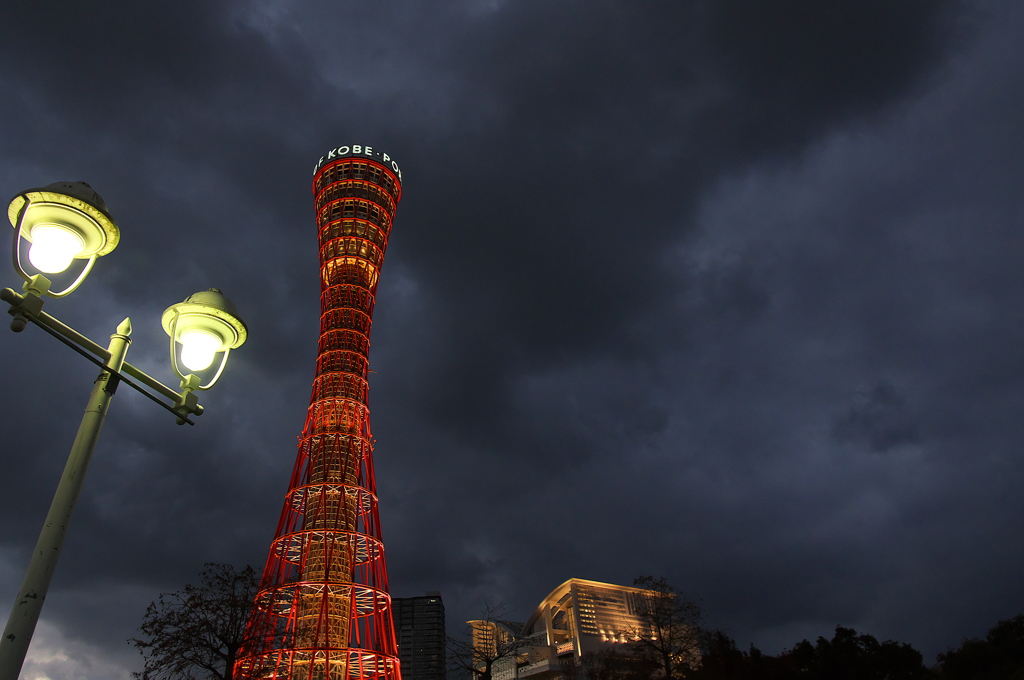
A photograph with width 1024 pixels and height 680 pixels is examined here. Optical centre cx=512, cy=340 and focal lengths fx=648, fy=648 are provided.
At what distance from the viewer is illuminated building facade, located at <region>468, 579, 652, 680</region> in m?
86.8

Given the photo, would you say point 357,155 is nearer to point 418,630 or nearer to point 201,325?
point 201,325

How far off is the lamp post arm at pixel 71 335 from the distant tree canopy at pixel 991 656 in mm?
41756

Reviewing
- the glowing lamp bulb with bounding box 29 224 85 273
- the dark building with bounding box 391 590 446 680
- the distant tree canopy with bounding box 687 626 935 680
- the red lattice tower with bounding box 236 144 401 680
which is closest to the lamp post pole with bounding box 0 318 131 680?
the glowing lamp bulb with bounding box 29 224 85 273

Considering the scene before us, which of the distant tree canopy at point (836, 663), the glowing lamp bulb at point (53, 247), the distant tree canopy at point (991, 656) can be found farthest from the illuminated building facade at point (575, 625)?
the glowing lamp bulb at point (53, 247)

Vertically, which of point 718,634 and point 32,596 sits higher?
point 718,634

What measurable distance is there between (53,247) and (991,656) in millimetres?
47893

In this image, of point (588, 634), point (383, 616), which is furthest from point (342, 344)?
point (588, 634)

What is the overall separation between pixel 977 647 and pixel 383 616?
114 feet

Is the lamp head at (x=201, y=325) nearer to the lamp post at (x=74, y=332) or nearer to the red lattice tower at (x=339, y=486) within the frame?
the lamp post at (x=74, y=332)

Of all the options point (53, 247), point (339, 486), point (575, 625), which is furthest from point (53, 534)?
point (575, 625)

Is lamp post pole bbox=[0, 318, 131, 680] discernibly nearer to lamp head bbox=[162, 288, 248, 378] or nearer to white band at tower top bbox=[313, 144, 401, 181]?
lamp head bbox=[162, 288, 248, 378]

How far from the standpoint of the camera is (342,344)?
1730 inches

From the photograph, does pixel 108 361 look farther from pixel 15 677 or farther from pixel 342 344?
pixel 342 344

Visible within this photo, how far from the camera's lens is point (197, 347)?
6.27m
